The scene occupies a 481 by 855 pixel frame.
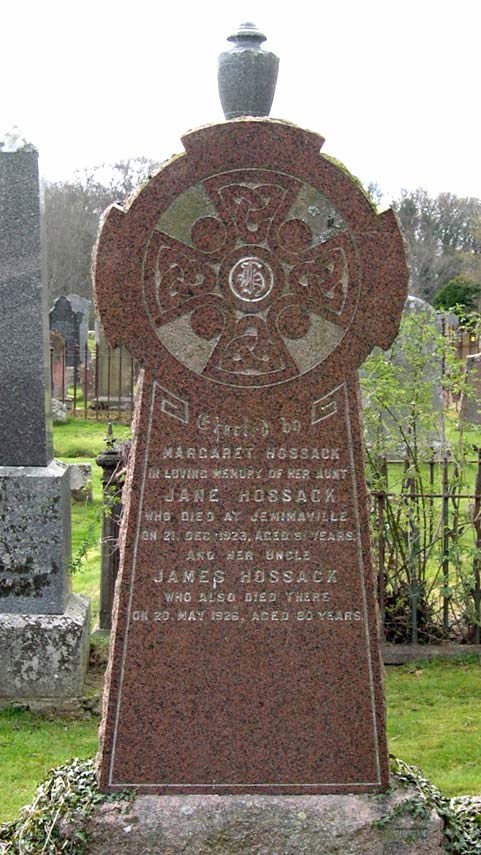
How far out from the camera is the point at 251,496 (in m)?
3.79

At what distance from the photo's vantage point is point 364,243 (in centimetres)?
377

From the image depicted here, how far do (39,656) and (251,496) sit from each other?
2824 millimetres

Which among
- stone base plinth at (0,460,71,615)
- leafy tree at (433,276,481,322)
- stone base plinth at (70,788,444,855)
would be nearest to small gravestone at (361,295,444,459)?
stone base plinth at (0,460,71,615)

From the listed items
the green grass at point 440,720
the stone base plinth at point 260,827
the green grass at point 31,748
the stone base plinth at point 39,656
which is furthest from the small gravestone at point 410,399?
the stone base plinth at point 260,827

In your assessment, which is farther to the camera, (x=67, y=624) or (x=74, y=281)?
(x=74, y=281)

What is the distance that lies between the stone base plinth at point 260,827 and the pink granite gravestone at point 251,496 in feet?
0.26

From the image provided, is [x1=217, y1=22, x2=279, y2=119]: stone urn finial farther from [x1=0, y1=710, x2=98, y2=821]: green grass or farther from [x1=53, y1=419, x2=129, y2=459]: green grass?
[x1=53, y1=419, x2=129, y2=459]: green grass

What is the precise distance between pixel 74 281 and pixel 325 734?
41541mm

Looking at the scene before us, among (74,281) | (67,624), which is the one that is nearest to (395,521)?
(67,624)

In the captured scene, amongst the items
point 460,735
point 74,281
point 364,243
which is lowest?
point 460,735

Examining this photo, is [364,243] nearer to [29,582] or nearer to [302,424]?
[302,424]

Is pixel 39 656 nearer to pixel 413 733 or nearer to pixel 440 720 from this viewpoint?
pixel 413 733

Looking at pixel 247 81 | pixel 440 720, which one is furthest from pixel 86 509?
pixel 247 81

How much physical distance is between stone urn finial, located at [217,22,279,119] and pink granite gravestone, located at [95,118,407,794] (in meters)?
0.81
